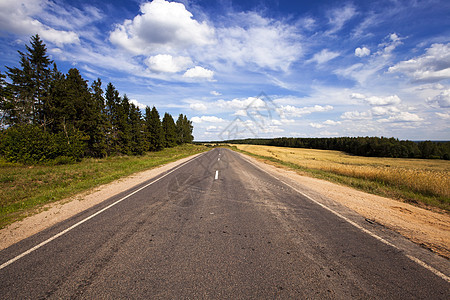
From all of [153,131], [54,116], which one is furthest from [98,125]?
[153,131]

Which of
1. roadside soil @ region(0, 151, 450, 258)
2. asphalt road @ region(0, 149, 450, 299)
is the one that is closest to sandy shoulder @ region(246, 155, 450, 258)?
roadside soil @ region(0, 151, 450, 258)

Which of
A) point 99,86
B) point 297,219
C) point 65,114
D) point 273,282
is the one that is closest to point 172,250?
point 273,282

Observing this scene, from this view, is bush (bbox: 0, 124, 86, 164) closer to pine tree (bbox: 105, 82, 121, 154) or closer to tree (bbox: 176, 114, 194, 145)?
pine tree (bbox: 105, 82, 121, 154)

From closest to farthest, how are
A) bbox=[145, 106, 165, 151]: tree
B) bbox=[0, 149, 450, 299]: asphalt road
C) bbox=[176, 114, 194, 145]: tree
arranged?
bbox=[0, 149, 450, 299]: asphalt road < bbox=[145, 106, 165, 151]: tree < bbox=[176, 114, 194, 145]: tree

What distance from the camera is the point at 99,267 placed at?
9.45 feet

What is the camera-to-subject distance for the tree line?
1577 centimetres

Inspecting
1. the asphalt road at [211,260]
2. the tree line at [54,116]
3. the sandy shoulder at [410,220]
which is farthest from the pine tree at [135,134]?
the sandy shoulder at [410,220]

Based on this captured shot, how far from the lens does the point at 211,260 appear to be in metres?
3.06

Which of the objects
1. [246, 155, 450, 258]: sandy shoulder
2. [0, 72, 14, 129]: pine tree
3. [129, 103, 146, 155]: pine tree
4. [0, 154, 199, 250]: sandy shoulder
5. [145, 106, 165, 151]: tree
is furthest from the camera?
[145, 106, 165, 151]: tree

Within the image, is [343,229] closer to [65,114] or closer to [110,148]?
[65,114]

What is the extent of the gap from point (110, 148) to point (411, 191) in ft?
115

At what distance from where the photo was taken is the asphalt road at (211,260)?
2.40 metres

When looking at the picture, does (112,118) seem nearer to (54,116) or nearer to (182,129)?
(54,116)

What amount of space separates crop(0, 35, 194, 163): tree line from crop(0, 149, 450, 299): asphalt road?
17258 millimetres
